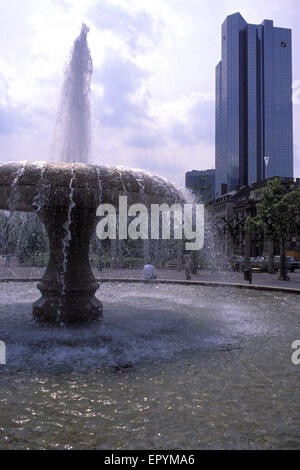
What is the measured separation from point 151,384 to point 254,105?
141 m

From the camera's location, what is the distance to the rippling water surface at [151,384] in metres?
3.02

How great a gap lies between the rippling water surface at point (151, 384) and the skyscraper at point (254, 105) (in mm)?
124581

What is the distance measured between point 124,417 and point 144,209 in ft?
17.1

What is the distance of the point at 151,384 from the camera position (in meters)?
4.09

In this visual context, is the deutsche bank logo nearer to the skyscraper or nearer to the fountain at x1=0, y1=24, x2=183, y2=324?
the fountain at x1=0, y1=24, x2=183, y2=324

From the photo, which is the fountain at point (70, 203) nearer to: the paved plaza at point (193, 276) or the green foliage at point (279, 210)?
the paved plaza at point (193, 276)

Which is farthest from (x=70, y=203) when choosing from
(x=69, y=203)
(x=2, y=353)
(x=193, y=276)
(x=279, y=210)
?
(x=193, y=276)

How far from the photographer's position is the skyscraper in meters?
131

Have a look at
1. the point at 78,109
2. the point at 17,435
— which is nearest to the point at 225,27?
the point at 78,109

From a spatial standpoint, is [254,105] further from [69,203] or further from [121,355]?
[121,355]

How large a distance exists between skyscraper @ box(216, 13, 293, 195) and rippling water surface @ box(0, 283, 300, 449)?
12458cm

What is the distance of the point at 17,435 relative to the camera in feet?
9.84

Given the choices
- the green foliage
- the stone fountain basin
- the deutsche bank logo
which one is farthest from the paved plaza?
the deutsche bank logo

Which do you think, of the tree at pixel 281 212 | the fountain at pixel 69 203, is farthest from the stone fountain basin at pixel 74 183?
the tree at pixel 281 212
